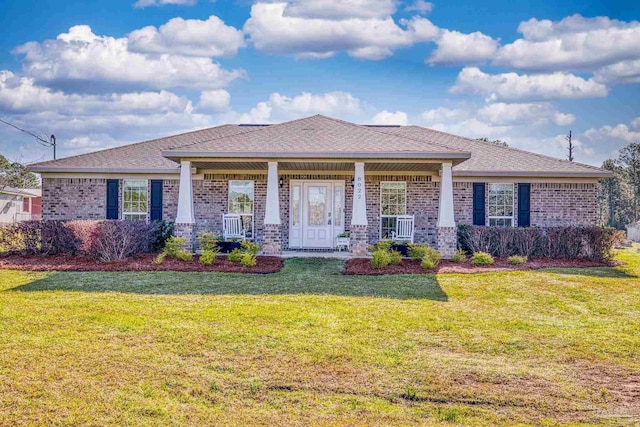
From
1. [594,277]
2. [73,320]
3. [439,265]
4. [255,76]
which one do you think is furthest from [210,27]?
[594,277]

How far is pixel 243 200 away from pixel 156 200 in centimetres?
278

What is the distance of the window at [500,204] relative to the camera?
16234mm

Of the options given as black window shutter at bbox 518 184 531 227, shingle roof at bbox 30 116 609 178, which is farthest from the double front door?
black window shutter at bbox 518 184 531 227

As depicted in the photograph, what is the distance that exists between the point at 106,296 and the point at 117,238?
4215 mm

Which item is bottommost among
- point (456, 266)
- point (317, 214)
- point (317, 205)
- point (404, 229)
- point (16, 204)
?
point (456, 266)

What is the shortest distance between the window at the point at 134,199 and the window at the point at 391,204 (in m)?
7.53

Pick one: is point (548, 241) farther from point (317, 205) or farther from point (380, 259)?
point (317, 205)

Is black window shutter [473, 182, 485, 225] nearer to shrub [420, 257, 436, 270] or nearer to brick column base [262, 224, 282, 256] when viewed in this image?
shrub [420, 257, 436, 270]

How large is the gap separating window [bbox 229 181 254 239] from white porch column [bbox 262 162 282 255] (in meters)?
2.84

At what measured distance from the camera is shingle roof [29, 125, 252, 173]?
16.0 meters

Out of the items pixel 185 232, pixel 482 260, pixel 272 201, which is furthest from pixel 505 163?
pixel 185 232

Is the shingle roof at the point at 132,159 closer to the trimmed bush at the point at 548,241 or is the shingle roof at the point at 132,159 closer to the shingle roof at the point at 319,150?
the shingle roof at the point at 319,150

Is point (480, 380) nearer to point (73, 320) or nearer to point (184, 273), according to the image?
point (73, 320)

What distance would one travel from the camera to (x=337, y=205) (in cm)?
1619
